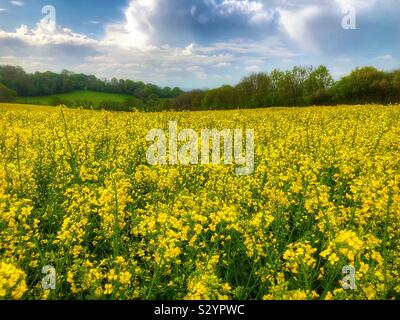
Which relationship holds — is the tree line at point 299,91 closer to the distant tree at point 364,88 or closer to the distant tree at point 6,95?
the distant tree at point 364,88

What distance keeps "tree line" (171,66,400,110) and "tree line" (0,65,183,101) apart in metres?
7.26

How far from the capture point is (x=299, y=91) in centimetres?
5422

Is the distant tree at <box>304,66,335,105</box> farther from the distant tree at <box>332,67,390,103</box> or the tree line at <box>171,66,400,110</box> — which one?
the distant tree at <box>332,67,390,103</box>

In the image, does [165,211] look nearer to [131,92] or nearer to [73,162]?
[73,162]

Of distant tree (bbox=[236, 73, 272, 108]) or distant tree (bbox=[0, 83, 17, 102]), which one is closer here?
distant tree (bbox=[0, 83, 17, 102])

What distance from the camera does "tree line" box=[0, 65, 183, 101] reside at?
60.4 feet

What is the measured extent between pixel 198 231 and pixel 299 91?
5381 cm

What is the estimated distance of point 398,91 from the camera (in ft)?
133

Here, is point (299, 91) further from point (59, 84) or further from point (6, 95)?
point (59, 84)

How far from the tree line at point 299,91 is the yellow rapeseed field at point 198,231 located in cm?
2664

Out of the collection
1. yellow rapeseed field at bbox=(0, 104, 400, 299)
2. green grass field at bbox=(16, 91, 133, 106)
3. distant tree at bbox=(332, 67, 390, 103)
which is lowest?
A: yellow rapeseed field at bbox=(0, 104, 400, 299)

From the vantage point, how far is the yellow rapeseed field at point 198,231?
10.4ft

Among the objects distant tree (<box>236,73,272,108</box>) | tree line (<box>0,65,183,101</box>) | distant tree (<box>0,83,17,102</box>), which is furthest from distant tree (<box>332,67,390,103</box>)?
distant tree (<box>0,83,17,102</box>)

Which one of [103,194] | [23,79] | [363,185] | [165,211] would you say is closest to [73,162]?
[103,194]
